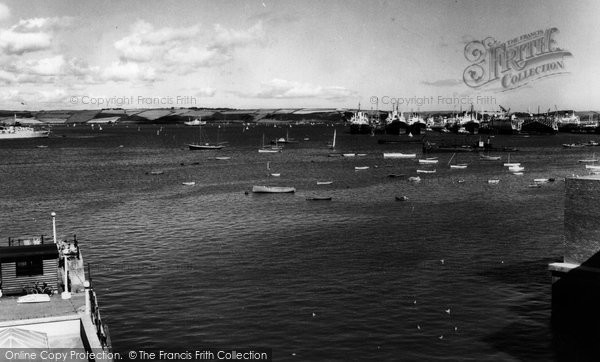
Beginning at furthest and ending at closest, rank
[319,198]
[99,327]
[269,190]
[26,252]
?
[269,190] → [319,198] → [26,252] → [99,327]

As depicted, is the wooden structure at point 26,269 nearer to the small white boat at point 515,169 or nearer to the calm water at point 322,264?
the calm water at point 322,264

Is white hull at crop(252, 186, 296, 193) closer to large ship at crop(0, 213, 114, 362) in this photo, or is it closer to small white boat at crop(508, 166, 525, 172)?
large ship at crop(0, 213, 114, 362)

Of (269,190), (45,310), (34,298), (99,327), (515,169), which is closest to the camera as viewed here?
(99,327)

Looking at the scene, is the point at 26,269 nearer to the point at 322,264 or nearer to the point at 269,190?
the point at 322,264

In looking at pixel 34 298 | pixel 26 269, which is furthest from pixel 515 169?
pixel 34 298

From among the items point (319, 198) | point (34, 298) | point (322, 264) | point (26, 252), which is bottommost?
point (322, 264)

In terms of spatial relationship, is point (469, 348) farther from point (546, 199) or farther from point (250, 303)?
point (546, 199)

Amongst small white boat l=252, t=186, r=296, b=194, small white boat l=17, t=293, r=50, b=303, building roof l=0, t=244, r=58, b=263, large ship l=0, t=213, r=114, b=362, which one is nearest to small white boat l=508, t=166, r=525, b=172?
small white boat l=252, t=186, r=296, b=194
